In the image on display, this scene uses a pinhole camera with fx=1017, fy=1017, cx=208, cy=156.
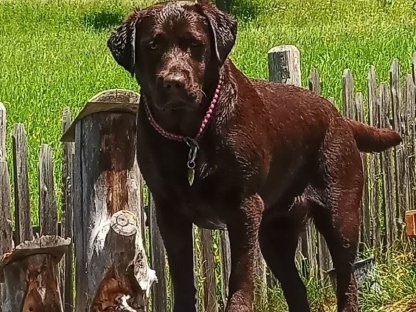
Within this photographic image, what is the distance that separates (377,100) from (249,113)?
2700 millimetres

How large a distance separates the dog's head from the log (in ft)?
2.67

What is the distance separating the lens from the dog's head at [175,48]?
348 centimetres

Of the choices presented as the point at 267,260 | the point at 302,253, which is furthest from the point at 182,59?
the point at 302,253

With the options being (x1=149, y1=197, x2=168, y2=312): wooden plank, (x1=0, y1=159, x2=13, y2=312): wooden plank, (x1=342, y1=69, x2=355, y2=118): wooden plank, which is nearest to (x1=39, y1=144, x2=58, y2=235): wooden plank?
(x1=0, y1=159, x2=13, y2=312): wooden plank

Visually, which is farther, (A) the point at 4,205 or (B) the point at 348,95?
(B) the point at 348,95

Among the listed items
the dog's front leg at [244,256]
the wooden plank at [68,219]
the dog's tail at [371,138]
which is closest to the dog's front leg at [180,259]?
the dog's front leg at [244,256]

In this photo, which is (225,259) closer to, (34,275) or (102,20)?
(34,275)

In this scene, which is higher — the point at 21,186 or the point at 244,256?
→ the point at 21,186

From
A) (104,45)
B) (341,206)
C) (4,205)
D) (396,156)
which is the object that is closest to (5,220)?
(4,205)

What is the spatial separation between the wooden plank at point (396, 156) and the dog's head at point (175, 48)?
3.04 metres

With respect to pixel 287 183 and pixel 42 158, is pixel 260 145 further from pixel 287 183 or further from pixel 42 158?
pixel 42 158

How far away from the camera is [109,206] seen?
4.10 metres

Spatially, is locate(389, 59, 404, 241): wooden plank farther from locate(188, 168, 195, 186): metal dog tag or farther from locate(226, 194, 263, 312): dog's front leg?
locate(188, 168, 195, 186): metal dog tag

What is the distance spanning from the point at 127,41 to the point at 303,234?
2.49 meters
